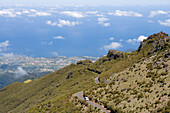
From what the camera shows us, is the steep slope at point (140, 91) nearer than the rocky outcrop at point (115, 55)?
Yes

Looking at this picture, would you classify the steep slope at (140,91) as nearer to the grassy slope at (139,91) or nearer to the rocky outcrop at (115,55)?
the grassy slope at (139,91)

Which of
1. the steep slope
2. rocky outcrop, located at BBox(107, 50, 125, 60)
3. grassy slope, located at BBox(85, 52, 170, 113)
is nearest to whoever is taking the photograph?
the steep slope

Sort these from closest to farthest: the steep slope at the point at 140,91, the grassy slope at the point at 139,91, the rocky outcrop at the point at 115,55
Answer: the steep slope at the point at 140,91 < the grassy slope at the point at 139,91 < the rocky outcrop at the point at 115,55

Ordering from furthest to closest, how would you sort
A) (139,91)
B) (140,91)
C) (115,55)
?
(115,55) < (139,91) < (140,91)

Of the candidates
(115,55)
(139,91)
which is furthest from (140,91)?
(115,55)

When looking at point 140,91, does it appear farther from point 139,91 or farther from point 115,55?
point 115,55

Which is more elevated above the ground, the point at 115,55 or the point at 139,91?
the point at 139,91

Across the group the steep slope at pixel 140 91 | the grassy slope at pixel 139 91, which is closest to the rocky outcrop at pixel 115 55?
the steep slope at pixel 140 91

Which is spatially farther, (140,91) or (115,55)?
(115,55)

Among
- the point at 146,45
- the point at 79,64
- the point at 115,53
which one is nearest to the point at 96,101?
the point at 146,45

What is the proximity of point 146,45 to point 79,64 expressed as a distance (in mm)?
63898

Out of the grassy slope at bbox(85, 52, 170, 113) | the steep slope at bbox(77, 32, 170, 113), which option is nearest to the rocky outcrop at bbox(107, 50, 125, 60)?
the steep slope at bbox(77, 32, 170, 113)

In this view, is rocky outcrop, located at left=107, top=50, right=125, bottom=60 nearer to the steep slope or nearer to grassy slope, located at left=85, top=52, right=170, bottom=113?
the steep slope

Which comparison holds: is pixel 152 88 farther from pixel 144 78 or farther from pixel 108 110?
pixel 108 110
